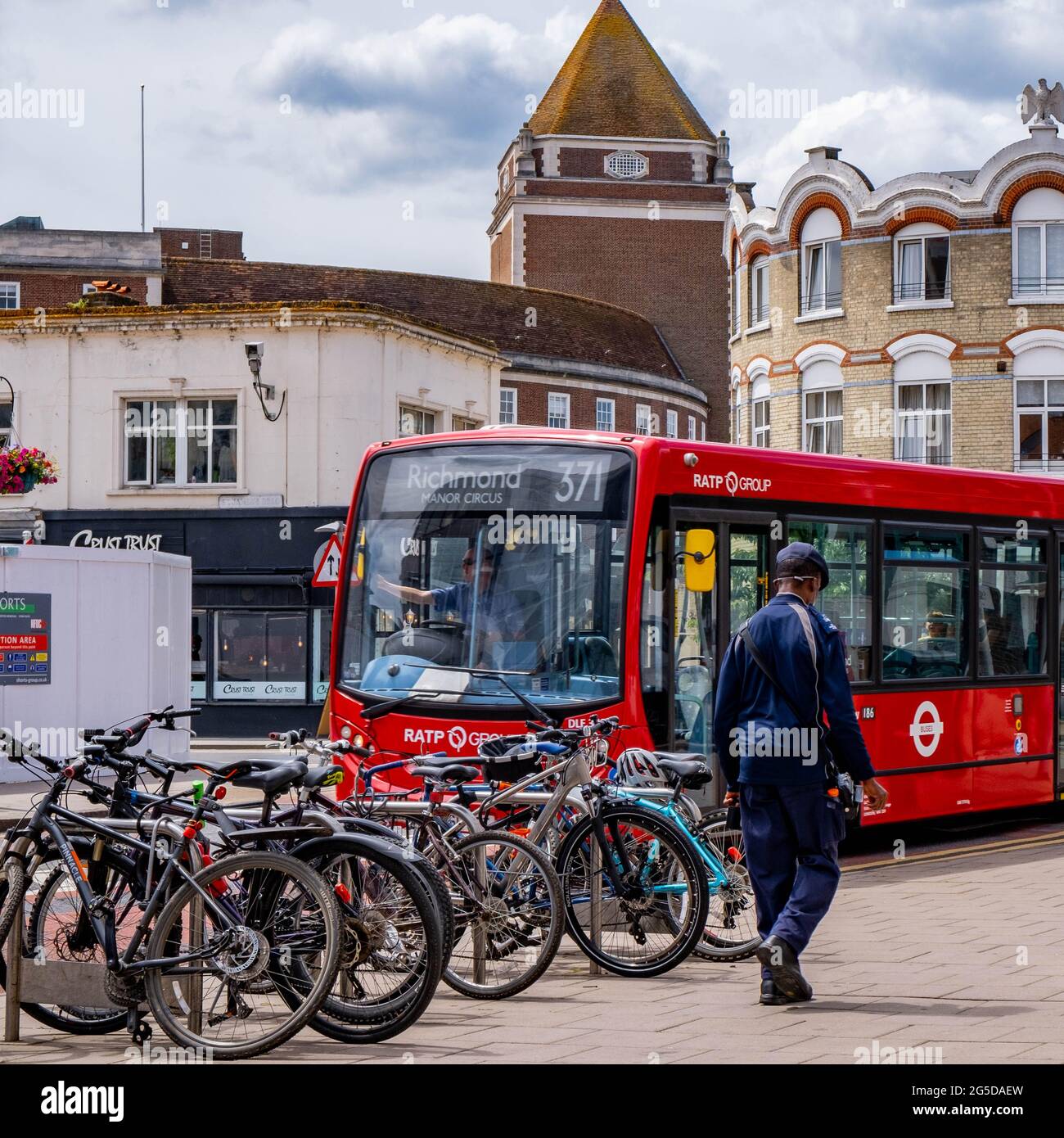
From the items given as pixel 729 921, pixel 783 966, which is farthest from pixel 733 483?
pixel 783 966

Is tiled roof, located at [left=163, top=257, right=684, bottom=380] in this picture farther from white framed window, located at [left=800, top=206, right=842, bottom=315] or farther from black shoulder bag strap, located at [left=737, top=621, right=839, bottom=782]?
black shoulder bag strap, located at [left=737, top=621, right=839, bottom=782]

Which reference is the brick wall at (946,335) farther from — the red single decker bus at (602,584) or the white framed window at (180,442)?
the red single decker bus at (602,584)

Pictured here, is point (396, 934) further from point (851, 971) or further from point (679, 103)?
point (679, 103)

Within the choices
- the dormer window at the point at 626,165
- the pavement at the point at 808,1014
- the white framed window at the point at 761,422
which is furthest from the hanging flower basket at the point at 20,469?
the dormer window at the point at 626,165

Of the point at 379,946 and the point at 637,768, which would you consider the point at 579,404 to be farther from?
the point at 379,946

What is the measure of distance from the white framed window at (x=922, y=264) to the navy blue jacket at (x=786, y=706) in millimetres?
32102

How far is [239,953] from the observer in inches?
259

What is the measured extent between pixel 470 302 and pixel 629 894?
44.8 meters

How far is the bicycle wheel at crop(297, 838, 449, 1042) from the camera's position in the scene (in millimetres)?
6664

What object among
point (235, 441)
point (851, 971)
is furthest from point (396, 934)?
point (235, 441)

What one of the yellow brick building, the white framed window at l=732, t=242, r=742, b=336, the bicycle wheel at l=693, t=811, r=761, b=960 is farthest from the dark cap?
the white framed window at l=732, t=242, r=742, b=336

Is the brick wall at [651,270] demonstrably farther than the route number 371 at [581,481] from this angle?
Yes

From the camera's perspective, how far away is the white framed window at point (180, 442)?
31.1 meters

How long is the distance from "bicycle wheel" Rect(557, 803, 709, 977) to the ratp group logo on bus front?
13.6 ft
